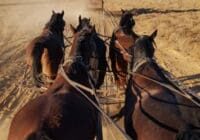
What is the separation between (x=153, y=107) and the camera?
18.0ft

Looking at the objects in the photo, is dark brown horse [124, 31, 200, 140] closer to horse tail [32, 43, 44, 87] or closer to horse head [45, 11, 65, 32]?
horse tail [32, 43, 44, 87]

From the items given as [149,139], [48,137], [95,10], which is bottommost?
[95,10]

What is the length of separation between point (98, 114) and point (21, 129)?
135 cm

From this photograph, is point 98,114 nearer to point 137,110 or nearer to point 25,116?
point 137,110

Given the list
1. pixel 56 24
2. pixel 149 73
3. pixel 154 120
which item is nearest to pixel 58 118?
pixel 154 120

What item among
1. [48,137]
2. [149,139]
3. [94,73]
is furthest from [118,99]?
[48,137]

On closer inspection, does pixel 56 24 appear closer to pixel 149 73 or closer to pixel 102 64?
pixel 102 64

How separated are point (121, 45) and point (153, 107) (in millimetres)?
3754

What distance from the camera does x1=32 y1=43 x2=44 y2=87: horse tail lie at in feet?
28.3

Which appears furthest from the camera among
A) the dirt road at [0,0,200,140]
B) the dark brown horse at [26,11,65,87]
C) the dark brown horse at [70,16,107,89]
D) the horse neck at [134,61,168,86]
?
the dirt road at [0,0,200,140]

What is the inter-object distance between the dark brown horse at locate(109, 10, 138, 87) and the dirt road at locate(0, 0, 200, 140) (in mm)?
2298

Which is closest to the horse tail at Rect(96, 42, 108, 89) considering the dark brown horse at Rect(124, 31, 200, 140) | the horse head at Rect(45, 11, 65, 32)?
the horse head at Rect(45, 11, 65, 32)

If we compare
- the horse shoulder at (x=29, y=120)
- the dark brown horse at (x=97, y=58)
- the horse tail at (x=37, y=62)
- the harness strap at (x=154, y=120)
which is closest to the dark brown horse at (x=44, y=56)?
the horse tail at (x=37, y=62)

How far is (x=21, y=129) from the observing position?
4.80 meters
